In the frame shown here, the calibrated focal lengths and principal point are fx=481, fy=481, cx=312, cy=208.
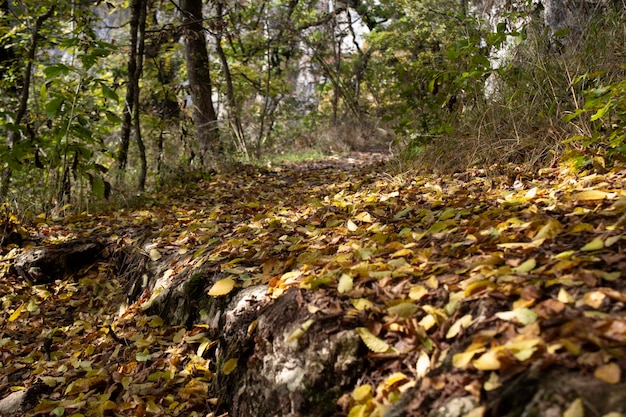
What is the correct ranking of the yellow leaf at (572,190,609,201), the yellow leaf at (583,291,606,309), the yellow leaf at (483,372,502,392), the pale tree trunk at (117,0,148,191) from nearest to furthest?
the yellow leaf at (483,372,502,392) → the yellow leaf at (583,291,606,309) → the yellow leaf at (572,190,609,201) → the pale tree trunk at (117,0,148,191)

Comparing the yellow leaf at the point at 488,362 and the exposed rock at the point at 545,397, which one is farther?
the yellow leaf at the point at 488,362

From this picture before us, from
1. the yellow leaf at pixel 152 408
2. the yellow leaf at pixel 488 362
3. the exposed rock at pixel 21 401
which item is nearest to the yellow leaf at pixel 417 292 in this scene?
the yellow leaf at pixel 488 362

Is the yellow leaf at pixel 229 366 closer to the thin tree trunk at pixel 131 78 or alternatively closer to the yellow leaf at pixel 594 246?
the yellow leaf at pixel 594 246

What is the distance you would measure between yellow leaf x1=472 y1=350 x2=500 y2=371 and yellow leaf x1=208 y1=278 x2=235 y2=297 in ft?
3.87

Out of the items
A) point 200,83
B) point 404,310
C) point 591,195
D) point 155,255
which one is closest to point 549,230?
point 591,195

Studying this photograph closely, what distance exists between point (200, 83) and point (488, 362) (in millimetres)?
5712

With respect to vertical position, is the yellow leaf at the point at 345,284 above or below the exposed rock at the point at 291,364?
above

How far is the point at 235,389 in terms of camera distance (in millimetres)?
1869

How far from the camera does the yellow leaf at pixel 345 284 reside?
5.74 ft

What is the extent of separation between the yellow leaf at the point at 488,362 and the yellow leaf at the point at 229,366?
99 centimetres

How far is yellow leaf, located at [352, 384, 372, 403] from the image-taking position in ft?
4.71

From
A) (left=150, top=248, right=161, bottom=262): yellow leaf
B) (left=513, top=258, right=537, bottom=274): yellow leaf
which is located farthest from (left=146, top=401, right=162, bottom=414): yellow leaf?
(left=513, top=258, right=537, bottom=274): yellow leaf

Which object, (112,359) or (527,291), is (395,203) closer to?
(527,291)

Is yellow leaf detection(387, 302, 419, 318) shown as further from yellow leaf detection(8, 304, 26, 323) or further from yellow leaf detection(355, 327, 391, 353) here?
yellow leaf detection(8, 304, 26, 323)
